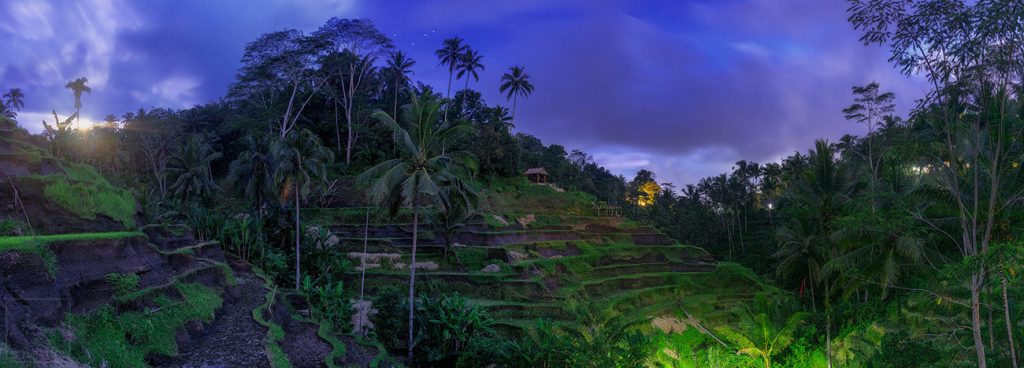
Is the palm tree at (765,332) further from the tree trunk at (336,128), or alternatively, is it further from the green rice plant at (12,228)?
the tree trunk at (336,128)

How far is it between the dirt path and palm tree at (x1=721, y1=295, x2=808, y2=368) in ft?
46.1

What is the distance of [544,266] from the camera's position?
2848cm

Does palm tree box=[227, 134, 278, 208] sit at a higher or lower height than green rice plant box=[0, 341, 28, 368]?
higher

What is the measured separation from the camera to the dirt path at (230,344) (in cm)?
1072

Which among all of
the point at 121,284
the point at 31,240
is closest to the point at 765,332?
the point at 121,284

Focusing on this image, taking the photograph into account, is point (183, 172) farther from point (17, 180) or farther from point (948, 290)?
point (948, 290)

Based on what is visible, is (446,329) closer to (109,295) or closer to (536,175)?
(109,295)

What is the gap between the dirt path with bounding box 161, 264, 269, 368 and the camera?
1072cm

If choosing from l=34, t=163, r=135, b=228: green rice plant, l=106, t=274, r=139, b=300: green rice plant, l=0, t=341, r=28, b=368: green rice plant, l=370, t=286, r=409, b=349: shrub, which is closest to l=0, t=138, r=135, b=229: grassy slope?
l=34, t=163, r=135, b=228: green rice plant

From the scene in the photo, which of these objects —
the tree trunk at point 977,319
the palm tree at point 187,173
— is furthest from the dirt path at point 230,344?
the palm tree at point 187,173

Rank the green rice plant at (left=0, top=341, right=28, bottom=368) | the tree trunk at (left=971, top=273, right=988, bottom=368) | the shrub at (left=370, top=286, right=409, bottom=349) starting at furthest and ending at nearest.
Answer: the shrub at (left=370, top=286, right=409, bottom=349)
the tree trunk at (left=971, top=273, right=988, bottom=368)
the green rice plant at (left=0, top=341, right=28, bottom=368)

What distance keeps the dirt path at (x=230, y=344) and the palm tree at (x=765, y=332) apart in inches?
553

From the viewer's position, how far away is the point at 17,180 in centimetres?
1205

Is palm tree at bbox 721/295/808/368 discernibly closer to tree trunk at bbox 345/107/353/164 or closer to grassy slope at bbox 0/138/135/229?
grassy slope at bbox 0/138/135/229
